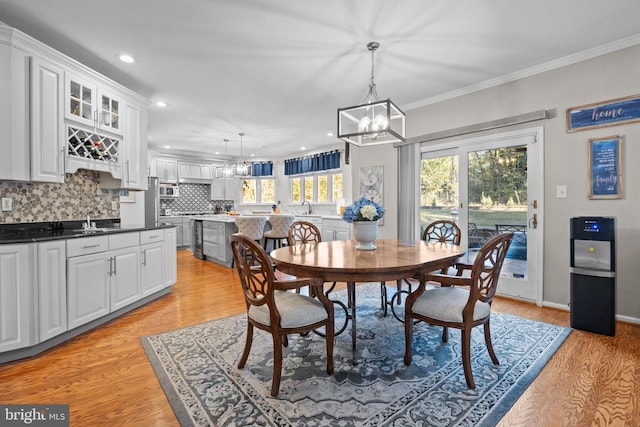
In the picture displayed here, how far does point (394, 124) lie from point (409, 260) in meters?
3.06

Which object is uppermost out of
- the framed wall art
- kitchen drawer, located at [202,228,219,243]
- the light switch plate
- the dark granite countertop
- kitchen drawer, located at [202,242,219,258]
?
the framed wall art

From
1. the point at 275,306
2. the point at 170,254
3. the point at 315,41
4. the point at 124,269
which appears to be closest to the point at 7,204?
the point at 124,269

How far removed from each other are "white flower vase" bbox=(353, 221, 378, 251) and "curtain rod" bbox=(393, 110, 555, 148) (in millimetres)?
2271

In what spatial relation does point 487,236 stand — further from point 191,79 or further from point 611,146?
point 191,79

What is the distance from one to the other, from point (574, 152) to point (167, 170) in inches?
319

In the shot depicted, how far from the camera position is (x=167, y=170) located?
25.7 feet

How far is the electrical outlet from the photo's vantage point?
263 cm

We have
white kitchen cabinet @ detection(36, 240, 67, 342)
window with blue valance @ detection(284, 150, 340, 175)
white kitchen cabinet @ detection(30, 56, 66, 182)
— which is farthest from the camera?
window with blue valance @ detection(284, 150, 340, 175)

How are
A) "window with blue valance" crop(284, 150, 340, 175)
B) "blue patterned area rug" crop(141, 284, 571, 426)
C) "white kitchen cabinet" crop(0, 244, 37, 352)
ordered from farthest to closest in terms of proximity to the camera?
1. "window with blue valance" crop(284, 150, 340, 175)
2. "white kitchen cabinet" crop(0, 244, 37, 352)
3. "blue patterned area rug" crop(141, 284, 571, 426)

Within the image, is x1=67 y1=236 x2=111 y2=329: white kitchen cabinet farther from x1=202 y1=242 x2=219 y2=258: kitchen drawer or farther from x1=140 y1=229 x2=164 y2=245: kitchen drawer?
x1=202 y1=242 x2=219 y2=258: kitchen drawer

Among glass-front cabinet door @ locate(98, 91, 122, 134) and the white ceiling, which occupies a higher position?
the white ceiling

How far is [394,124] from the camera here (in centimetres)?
459

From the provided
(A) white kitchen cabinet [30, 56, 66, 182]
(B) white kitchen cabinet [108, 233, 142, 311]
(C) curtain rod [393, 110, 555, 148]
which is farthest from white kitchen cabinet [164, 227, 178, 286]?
(C) curtain rod [393, 110, 555, 148]

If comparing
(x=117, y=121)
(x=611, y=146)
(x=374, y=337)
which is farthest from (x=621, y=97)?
(x=117, y=121)
